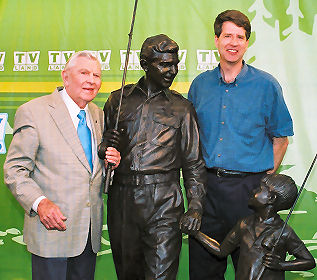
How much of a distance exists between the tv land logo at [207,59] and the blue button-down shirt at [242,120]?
1.26 meters

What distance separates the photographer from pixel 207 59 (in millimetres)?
5105

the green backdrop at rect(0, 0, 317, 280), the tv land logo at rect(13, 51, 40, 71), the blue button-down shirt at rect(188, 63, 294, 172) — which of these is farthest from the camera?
the tv land logo at rect(13, 51, 40, 71)

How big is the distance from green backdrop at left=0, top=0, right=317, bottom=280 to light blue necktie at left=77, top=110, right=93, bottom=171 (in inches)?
71.3

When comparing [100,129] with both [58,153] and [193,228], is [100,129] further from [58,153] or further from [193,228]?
[193,228]

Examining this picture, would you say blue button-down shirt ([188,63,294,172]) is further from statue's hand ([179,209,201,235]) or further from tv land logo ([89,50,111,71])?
tv land logo ([89,50,111,71])

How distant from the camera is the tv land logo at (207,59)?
5098 mm

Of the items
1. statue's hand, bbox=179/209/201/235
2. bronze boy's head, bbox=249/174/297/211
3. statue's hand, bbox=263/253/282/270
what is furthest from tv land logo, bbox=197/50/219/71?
statue's hand, bbox=263/253/282/270

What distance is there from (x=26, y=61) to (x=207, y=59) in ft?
5.65

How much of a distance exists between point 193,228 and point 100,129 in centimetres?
90

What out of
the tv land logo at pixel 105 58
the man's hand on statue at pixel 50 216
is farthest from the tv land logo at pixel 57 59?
the man's hand on statue at pixel 50 216

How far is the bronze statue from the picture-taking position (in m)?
3.12

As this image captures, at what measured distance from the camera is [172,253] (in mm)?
3252

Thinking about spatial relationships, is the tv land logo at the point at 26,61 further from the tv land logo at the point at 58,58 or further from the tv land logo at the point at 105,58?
the tv land logo at the point at 105,58

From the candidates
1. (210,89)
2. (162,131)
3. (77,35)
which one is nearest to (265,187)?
(162,131)
